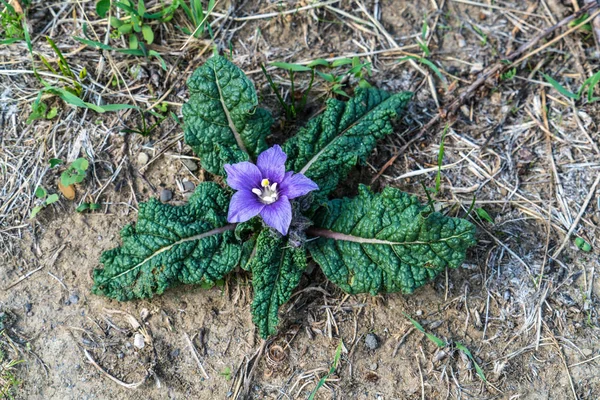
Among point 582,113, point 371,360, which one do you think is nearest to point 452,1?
point 582,113

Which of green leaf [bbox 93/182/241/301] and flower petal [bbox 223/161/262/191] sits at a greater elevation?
flower petal [bbox 223/161/262/191]

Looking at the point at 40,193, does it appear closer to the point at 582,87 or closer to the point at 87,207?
the point at 87,207

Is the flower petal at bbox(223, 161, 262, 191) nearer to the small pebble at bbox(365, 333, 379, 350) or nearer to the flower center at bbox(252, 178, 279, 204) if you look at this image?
the flower center at bbox(252, 178, 279, 204)

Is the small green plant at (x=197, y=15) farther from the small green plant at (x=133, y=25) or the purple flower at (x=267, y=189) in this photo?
the purple flower at (x=267, y=189)

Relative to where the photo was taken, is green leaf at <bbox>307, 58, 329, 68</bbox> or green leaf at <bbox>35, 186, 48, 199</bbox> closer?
green leaf at <bbox>35, 186, 48, 199</bbox>

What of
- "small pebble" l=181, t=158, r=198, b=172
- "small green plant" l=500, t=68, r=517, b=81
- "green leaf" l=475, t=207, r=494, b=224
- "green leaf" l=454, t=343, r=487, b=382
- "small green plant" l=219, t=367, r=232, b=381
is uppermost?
"small pebble" l=181, t=158, r=198, b=172

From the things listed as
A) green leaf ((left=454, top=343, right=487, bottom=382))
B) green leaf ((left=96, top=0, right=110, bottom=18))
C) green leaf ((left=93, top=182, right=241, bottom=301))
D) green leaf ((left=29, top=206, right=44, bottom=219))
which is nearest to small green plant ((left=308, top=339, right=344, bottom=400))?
green leaf ((left=454, top=343, right=487, bottom=382))

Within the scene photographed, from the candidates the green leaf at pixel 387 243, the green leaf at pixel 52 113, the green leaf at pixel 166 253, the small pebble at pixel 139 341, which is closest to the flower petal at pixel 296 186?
the green leaf at pixel 387 243

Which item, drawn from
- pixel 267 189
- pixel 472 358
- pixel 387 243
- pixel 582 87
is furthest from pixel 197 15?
pixel 472 358
